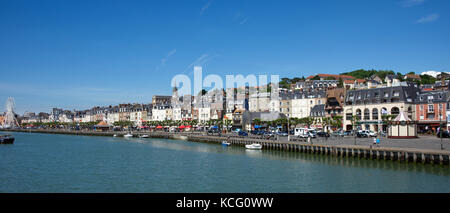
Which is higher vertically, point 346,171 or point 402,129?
point 402,129

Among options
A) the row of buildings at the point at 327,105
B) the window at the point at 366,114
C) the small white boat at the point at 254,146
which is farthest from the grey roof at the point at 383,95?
the small white boat at the point at 254,146

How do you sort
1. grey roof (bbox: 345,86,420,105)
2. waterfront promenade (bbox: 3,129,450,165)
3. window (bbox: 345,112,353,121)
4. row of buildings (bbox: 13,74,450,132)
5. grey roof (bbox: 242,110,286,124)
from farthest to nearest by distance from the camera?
grey roof (bbox: 242,110,286,124) → window (bbox: 345,112,353,121) → grey roof (bbox: 345,86,420,105) → row of buildings (bbox: 13,74,450,132) → waterfront promenade (bbox: 3,129,450,165)

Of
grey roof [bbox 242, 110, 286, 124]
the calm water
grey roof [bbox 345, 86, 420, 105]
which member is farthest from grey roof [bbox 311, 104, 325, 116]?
the calm water

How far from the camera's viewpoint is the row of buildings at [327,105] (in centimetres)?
7544

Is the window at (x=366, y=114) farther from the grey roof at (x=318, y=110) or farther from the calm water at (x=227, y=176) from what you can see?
the calm water at (x=227, y=176)

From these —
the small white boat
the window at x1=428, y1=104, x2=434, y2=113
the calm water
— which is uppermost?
the window at x1=428, y1=104, x2=434, y2=113

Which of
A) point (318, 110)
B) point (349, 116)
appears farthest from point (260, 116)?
point (349, 116)

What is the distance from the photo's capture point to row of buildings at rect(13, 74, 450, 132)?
247 feet

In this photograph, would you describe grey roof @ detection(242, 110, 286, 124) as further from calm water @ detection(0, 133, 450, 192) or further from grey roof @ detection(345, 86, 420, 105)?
calm water @ detection(0, 133, 450, 192)
